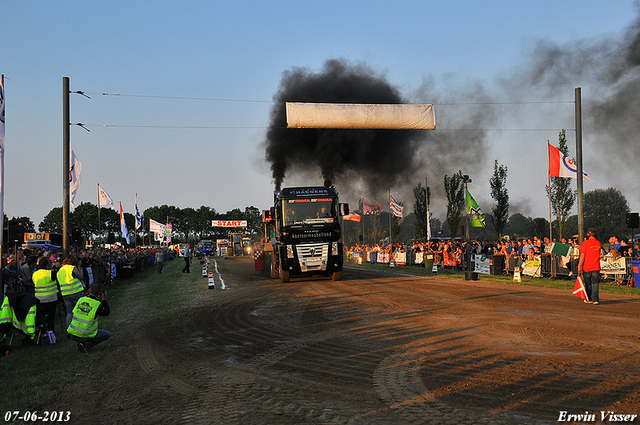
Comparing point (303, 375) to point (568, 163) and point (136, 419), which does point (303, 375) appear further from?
point (568, 163)

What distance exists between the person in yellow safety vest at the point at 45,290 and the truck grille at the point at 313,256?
37.8ft

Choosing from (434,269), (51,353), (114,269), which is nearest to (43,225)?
(114,269)

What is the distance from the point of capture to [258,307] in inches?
552

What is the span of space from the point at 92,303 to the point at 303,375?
170 inches

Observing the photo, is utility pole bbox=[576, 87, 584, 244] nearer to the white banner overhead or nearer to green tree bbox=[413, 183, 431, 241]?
the white banner overhead

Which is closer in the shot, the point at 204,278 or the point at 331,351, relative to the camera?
the point at 331,351

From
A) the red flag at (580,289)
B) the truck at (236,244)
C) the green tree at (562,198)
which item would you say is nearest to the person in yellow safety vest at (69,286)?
the red flag at (580,289)

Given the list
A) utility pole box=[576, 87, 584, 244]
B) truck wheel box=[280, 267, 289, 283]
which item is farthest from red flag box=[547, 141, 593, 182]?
truck wheel box=[280, 267, 289, 283]

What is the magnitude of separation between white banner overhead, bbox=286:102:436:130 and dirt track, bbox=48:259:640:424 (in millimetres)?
7281

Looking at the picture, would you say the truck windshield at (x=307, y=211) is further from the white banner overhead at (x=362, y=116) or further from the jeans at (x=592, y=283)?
the jeans at (x=592, y=283)

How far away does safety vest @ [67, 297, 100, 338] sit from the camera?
871 centimetres

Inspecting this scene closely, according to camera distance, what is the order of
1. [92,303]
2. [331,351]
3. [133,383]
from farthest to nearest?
[92,303]
[331,351]
[133,383]

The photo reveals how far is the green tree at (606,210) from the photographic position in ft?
349

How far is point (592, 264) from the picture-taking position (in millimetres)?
13180
